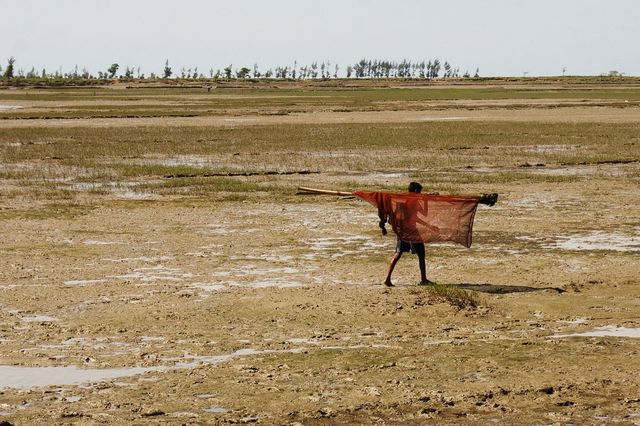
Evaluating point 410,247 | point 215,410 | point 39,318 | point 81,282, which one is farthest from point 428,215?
point 215,410

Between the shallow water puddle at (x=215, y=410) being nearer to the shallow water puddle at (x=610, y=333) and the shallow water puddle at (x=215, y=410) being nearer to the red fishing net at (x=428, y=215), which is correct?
the shallow water puddle at (x=610, y=333)

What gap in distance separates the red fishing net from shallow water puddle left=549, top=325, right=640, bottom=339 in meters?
2.94

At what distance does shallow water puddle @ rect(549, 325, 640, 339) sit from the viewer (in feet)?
34.4

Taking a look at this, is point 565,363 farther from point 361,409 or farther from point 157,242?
point 157,242

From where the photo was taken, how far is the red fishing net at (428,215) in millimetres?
13266

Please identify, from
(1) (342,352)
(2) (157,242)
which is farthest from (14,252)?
(1) (342,352)

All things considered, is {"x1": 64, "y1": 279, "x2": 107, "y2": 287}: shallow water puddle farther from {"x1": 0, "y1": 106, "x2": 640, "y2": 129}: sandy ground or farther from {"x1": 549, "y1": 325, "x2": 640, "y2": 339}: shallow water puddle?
{"x1": 0, "y1": 106, "x2": 640, "y2": 129}: sandy ground

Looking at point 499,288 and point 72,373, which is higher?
point 499,288

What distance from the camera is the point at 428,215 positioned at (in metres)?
13.3

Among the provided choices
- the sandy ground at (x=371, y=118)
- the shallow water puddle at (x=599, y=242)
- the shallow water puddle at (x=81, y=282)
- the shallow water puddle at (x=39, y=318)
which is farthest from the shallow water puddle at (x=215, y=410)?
the sandy ground at (x=371, y=118)

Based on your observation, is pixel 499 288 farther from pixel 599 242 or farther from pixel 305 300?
pixel 599 242

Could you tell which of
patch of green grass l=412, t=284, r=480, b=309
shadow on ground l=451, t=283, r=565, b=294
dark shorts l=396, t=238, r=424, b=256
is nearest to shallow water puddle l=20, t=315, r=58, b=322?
patch of green grass l=412, t=284, r=480, b=309

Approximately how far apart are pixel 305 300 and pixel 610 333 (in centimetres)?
376

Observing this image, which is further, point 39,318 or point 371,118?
point 371,118
